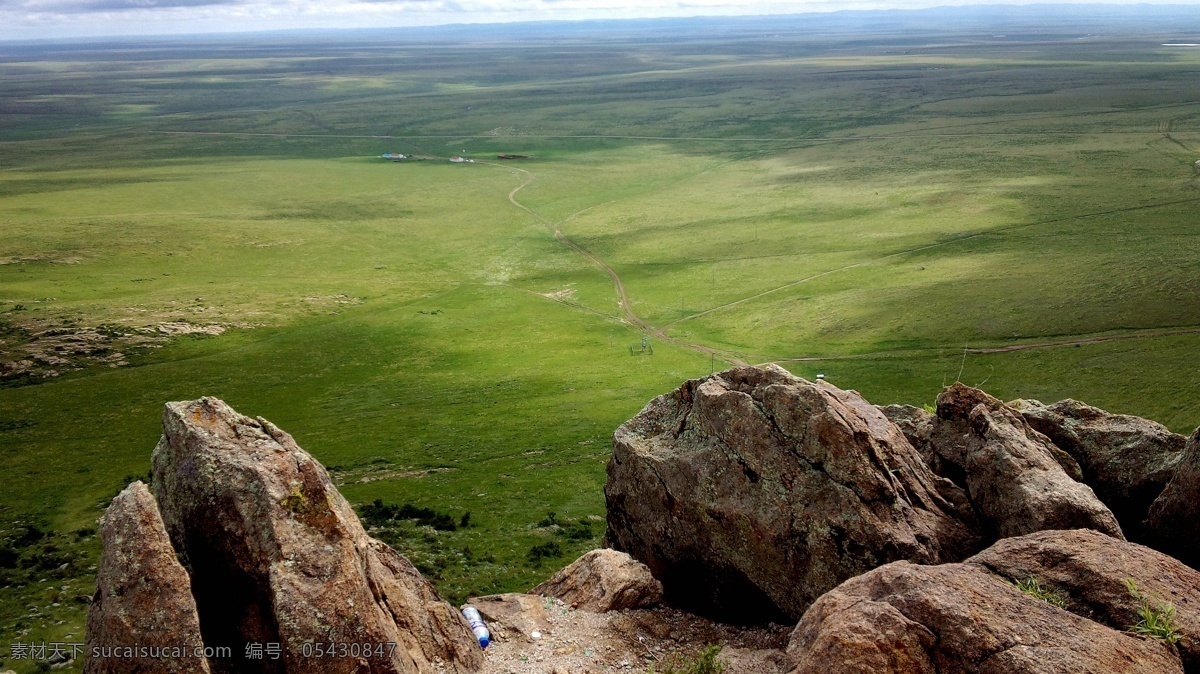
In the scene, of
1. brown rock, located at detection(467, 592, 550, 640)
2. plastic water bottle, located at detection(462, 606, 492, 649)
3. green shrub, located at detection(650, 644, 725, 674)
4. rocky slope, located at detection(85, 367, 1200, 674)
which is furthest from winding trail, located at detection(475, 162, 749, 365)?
green shrub, located at detection(650, 644, 725, 674)

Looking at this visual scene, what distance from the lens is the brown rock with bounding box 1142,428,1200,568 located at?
75.1 ft

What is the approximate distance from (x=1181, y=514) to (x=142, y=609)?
26.1 m

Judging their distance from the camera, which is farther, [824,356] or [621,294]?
[621,294]

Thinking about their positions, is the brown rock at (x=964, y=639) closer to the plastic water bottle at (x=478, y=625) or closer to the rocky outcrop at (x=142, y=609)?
the plastic water bottle at (x=478, y=625)

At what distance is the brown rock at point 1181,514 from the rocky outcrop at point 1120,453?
0.85 m

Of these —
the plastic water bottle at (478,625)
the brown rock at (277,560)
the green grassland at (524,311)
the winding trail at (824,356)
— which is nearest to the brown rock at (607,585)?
the plastic water bottle at (478,625)

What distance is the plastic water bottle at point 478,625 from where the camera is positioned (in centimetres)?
2406

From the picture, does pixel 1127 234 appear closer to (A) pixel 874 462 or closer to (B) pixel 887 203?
(B) pixel 887 203

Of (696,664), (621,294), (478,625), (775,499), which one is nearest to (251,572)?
(478,625)

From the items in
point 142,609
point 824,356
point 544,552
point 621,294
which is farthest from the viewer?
point 621,294

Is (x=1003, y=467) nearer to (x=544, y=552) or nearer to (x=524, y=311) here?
(x=544, y=552)

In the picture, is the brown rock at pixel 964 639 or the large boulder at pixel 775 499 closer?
the brown rock at pixel 964 639

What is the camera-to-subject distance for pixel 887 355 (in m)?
81.2

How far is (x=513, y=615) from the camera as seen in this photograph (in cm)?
2605
